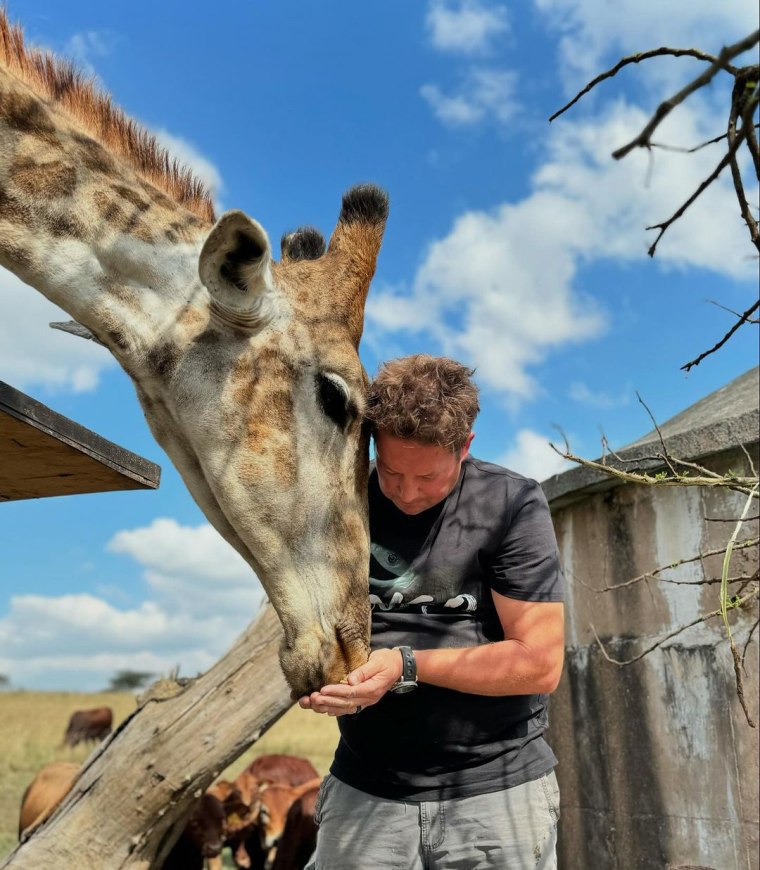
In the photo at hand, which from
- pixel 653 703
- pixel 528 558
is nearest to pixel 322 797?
pixel 528 558

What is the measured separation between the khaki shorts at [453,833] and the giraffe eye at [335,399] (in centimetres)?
124

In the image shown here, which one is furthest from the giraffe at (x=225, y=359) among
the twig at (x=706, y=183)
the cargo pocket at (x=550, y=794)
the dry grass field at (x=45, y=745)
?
the dry grass field at (x=45, y=745)

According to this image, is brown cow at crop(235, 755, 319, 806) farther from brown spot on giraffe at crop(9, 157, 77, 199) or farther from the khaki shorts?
brown spot on giraffe at crop(9, 157, 77, 199)

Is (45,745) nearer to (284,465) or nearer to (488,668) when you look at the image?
(284,465)

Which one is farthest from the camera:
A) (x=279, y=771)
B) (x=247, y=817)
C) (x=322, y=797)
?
(x=279, y=771)

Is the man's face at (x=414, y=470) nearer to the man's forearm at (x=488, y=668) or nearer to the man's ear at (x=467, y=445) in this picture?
the man's ear at (x=467, y=445)

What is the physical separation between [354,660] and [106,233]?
159cm

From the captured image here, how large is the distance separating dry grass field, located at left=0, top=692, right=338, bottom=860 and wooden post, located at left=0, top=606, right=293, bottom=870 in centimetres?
580

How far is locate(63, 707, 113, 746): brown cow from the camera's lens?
76.7ft

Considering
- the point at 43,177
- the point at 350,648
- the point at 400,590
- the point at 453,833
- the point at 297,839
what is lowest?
the point at 297,839

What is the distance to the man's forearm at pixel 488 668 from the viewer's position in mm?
2820

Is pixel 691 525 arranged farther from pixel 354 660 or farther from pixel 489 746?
pixel 354 660

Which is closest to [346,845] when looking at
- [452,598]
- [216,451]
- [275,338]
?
[452,598]

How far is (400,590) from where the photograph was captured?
3.12 metres
